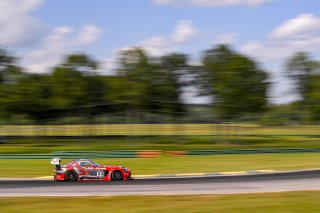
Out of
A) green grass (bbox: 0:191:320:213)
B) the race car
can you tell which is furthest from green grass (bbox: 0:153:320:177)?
Result: green grass (bbox: 0:191:320:213)

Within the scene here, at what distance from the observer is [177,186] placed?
17.6m

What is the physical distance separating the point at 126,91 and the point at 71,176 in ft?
151

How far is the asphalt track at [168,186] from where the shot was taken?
16.4 m

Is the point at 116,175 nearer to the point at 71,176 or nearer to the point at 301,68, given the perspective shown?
the point at 71,176

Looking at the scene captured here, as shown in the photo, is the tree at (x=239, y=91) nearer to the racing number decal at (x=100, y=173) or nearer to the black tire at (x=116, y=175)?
the black tire at (x=116, y=175)

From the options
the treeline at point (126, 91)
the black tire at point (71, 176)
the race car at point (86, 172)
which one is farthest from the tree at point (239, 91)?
the black tire at point (71, 176)

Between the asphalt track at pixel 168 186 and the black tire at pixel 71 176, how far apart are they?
46 centimetres

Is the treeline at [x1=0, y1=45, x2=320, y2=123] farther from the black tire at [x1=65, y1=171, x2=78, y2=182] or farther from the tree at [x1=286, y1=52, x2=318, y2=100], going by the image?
the black tire at [x1=65, y1=171, x2=78, y2=182]

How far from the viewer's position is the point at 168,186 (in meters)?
17.7

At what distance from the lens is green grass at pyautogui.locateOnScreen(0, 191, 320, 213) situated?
511 inches

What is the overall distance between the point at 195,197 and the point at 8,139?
157 feet

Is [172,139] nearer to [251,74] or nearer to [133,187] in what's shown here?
[251,74]

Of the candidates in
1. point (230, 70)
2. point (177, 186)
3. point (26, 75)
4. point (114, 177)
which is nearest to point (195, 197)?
point (177, 186)

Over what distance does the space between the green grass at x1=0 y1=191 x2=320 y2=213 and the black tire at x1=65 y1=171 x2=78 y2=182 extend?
344cm
